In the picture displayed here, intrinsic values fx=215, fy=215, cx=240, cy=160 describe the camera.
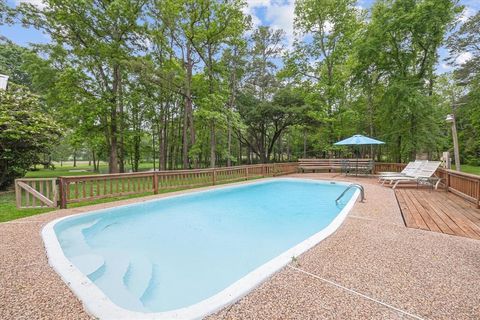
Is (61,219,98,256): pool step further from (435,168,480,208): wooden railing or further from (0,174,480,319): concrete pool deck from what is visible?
(435,168,480,208): wooden railing

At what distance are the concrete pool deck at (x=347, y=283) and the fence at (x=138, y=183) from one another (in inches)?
84.5

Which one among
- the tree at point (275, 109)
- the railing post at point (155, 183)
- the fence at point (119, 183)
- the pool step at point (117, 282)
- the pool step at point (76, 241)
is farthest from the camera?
Result: the tree at point (275, 109)

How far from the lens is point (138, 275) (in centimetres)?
300

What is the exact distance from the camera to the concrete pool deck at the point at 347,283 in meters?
1.69

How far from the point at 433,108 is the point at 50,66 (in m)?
20.8

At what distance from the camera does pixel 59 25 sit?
10.7 meters

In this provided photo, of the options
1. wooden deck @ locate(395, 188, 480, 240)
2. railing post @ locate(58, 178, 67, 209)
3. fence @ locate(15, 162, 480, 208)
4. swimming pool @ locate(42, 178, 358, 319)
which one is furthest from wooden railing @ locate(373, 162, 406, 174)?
railing post @ locate(58, 178, 67, 209)

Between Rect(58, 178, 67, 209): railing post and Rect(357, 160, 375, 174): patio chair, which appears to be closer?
Rect(58, 178, 67, 209): railing post

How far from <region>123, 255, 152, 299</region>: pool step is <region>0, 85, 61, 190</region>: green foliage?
6739 mm

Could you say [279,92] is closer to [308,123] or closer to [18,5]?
[308,123]

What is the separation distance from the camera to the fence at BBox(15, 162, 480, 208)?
5109mm

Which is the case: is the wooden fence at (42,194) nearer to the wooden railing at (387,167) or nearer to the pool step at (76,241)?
the pool step at (76,241)

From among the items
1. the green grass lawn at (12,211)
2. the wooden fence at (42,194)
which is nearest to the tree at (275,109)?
the wooden fence at (42,194)

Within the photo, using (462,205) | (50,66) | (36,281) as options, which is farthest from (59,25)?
(462,205)
